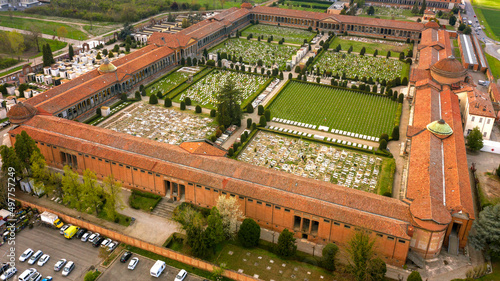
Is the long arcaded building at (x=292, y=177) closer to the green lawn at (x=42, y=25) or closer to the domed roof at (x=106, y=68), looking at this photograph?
the domed roof at (x=106, y=68)

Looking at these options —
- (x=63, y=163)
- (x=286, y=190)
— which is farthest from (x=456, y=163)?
(x=63, y=163)

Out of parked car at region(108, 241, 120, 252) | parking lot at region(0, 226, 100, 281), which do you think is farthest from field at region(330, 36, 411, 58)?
parking lot at region(0, 226, 100, 281)

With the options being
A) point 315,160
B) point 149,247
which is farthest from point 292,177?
point 149,247

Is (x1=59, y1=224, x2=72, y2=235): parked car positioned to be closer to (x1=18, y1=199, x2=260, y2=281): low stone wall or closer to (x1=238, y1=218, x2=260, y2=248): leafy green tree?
(x1=18, y1=199, x2=260, y2=281): low stone wall

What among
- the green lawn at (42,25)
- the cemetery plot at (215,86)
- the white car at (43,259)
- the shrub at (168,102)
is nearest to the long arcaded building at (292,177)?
the shrub at (168,102)

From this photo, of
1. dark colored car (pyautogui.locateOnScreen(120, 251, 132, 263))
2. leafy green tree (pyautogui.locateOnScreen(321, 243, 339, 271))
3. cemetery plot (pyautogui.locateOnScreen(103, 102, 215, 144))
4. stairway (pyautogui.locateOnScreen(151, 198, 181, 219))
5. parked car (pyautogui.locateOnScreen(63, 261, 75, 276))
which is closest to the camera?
parked car (pyautogui.locateOnScreen(63, 261, 75, 276))

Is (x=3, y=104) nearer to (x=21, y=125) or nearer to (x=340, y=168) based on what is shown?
(x=21, y=125)
